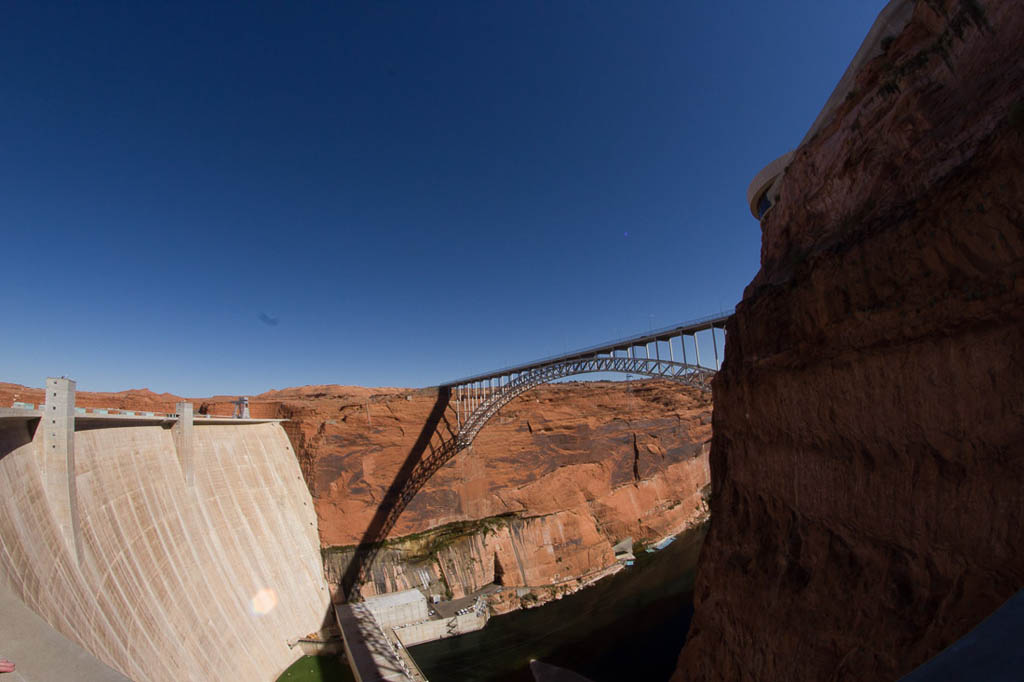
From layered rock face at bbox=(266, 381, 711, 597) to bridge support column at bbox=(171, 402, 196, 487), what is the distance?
624 cm

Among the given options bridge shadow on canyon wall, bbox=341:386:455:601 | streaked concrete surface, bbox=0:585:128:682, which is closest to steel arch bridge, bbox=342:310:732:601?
bridge shadow on canyon wall, bbox=341:386:455:601

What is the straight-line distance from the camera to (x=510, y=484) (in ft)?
88.6

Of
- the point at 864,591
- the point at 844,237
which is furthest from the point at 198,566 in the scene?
the point at 844,237

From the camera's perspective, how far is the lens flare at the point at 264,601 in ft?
54.8

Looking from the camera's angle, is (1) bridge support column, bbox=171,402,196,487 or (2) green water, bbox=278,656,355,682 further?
(1) bridge support column, bbox=171,402,196,487

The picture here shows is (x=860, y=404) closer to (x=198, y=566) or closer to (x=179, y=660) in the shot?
(x=179, y=660)

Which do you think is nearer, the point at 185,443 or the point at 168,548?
the point at 168,548

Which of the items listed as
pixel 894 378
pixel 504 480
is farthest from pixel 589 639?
pixel 894 378

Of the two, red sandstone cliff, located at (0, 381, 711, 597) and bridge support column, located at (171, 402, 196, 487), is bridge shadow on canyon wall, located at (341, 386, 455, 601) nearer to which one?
red sandstone cliff, located at (0, 381, 711, 597)

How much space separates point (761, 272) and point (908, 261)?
158 inches

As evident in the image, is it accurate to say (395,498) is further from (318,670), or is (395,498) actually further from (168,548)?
Result: (168,548)

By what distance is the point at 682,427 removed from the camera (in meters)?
36.8

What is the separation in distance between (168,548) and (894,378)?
18.2 m

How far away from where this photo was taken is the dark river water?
685 inches
